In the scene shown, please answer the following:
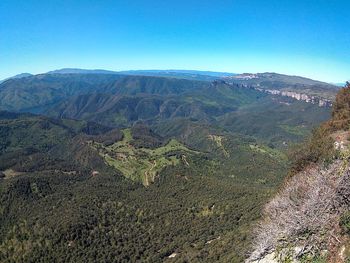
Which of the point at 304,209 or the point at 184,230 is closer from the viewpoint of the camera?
the point at 304,209

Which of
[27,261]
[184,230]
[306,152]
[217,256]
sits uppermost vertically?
[306,152]

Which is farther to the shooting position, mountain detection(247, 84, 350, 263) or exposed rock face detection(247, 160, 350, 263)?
exposed rock face detection(247, 160, 350, 263)

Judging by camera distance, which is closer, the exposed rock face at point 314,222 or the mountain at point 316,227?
the mountain at point 316,227

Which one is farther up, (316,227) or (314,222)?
(314,222)

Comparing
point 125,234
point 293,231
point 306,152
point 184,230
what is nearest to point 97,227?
point 125,234

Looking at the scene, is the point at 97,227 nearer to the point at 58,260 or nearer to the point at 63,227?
the point at 63,227

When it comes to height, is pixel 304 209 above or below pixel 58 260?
above

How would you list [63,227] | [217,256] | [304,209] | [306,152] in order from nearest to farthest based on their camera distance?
[304,209]
[306,152]
[217,256]
[63,227]

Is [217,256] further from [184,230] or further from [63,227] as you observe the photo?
[63,227]

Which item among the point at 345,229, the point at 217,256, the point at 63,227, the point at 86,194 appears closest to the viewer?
→ the point at 345,229
